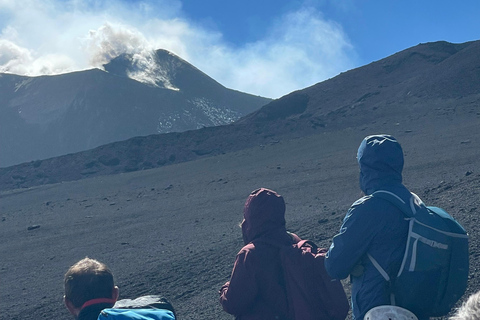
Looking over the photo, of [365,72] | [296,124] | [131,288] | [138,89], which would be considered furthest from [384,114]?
[138,89]

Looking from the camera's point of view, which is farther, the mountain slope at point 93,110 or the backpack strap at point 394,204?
Result: the mountain slope at point 93,110

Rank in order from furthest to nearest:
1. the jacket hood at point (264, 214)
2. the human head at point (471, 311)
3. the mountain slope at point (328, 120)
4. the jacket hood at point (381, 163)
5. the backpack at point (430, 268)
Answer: the mountain slope at point (328, 120)
the jacket hood at point (264, 214)
the jacket hood at point (381, 163)
the backpack at point (430, 268)
the human head at point (471, 311)

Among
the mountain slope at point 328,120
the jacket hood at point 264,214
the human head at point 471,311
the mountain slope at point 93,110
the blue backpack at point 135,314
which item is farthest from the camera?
the mountain slope at point 93,110

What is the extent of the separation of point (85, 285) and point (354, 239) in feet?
4.11

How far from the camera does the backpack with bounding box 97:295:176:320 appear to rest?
7.89ft

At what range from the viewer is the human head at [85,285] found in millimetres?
2475

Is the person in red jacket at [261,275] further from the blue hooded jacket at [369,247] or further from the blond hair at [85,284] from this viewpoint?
the blond hair at [85,284]

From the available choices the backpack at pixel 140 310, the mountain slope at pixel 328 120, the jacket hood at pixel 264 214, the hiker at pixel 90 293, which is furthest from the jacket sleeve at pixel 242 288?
the mountain slope at pixel 328 120

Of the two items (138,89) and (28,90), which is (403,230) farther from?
(28,90)

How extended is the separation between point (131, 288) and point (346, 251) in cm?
649

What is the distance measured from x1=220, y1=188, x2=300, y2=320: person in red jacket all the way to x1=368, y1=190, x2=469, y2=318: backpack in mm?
550

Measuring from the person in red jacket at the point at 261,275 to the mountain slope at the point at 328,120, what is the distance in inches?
826

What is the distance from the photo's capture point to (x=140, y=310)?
2.54 m

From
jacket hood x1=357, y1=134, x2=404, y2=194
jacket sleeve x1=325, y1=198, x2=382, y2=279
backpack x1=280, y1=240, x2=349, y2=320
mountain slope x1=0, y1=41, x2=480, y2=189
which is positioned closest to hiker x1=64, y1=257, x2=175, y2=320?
backpack x1=280, y1=240, x2=349, y2=320
